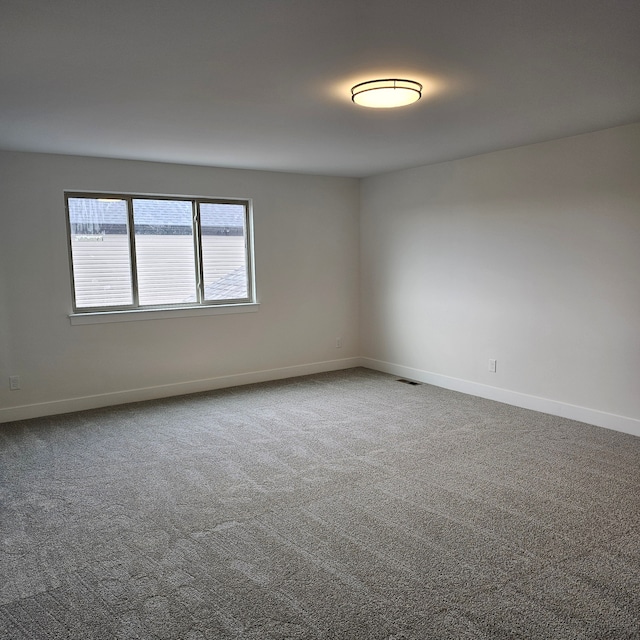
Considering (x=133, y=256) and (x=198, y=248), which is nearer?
(x=133, y=256)

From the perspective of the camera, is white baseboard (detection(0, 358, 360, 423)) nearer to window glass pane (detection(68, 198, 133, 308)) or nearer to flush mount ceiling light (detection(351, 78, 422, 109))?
window glass pane (detection(68, 198, 133, 308))

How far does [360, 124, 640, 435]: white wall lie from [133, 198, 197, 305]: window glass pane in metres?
2.26

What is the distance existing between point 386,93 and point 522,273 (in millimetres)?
2554

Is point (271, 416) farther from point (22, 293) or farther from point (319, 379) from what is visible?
point (22, 293)

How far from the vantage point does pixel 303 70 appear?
2631 millimetres

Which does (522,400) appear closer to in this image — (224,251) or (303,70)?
Answer: (224,251)

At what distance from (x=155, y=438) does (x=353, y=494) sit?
1.85m

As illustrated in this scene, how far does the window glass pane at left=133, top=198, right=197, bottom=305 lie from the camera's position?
5328mm

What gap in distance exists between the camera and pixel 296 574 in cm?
238

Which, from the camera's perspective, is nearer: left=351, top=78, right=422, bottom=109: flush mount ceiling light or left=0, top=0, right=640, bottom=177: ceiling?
left=0, top=0, right=640, bottom=177: ceiling

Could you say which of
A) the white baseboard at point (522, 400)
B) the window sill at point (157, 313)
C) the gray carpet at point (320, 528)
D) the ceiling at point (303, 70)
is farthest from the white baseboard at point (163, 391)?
the ceiling at point (303, 70)

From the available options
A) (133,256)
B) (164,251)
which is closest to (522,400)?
(164,251)

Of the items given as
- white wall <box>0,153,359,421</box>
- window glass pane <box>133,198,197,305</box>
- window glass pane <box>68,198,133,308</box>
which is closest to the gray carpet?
white wall <box>0,153,359,421</box>

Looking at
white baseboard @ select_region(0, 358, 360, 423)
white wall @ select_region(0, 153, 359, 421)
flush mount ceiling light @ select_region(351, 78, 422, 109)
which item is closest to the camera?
flush mount ceiling light @ select_region(351, 78, 422, 109)
